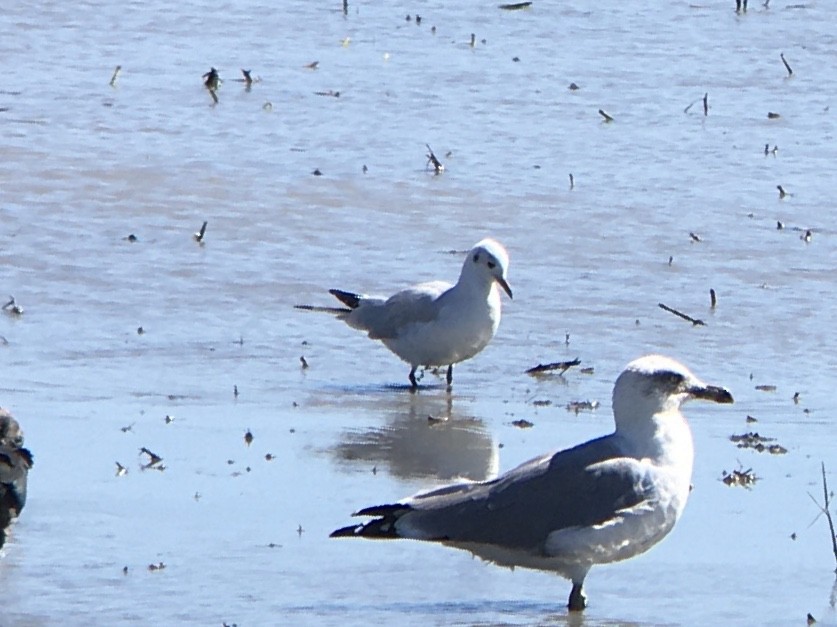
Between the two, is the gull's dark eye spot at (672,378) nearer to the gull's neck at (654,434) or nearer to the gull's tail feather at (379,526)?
the gull's neck at (654,434)

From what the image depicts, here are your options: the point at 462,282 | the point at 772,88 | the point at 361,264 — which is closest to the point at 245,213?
the point at 361,264

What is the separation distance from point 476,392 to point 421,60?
285 inches

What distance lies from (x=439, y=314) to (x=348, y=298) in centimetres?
55

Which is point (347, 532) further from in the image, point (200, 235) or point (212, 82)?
point (212, 82)

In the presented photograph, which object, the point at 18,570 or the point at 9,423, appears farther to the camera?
the point at 9,423

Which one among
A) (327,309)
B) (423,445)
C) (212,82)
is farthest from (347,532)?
(212,82)

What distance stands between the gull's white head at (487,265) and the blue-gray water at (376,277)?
39cm

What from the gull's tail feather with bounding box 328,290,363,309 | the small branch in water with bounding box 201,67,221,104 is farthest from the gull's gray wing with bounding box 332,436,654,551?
the small branch in water with bounding box 201,67,221,104

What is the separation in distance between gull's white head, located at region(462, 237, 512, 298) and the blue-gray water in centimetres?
39

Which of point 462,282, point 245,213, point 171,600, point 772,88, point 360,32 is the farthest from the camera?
point 360,32

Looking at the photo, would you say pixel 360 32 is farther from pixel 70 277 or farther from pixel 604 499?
pixel 604 499

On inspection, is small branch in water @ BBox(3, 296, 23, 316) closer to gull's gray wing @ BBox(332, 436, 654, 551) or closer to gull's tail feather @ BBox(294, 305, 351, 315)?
gull's tail feather @ BBox(294, 305, 351, 315)

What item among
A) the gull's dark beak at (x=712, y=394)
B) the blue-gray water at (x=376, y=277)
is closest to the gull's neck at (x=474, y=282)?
the blue-gray water at (x=376, y=277)

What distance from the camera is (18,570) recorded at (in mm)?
6215
